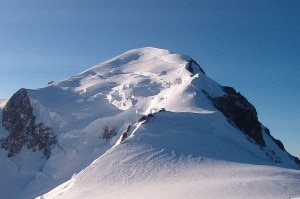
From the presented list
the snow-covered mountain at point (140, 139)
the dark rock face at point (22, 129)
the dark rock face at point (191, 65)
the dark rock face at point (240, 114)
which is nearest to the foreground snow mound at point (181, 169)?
the snow-covered mountain at point (140, 139)

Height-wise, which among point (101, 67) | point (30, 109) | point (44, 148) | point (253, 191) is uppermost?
point (101, 67)

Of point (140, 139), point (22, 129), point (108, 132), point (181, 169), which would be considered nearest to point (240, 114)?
point (108, 132)

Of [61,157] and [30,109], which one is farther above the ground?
[30,109]

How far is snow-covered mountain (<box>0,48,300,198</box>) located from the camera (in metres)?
33.1

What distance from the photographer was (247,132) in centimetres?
5953

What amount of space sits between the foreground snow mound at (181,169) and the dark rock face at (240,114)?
7895 mm

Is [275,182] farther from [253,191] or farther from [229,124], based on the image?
[229,124]

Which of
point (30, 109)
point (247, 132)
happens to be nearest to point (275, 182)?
point (247, 132)

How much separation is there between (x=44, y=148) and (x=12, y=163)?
4536 mm

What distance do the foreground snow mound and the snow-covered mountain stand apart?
0.28 ft

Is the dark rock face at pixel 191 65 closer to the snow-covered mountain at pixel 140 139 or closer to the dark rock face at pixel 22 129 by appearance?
the snow-covered mountain at pixel 140 139

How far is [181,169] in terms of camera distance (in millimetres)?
36438

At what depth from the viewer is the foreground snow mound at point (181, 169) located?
28562 mm

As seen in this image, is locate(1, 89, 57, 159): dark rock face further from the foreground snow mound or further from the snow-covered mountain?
the foreground snow mound
